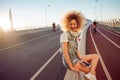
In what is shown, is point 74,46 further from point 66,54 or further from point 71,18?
point 71,18

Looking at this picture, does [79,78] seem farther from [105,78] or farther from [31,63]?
[31,63]

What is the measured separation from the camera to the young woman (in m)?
3.75

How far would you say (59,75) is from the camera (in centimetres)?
959

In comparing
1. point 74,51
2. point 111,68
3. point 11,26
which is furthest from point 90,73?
point 11,26

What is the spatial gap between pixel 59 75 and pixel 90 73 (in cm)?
593

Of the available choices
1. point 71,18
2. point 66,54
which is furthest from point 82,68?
point 71,18

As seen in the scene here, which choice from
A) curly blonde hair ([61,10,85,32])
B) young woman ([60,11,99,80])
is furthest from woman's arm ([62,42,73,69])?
curly blonde hair ([61,10,85,32])

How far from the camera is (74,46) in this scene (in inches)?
156

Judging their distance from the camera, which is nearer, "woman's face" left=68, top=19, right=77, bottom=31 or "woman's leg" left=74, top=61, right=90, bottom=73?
"woman's leg" left=74, top=61, right=90, bottom=73

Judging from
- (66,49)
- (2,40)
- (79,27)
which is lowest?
(2,40)

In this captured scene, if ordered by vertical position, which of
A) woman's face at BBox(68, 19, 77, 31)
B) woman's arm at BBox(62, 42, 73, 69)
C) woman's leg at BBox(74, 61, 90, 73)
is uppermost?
woman's face at BBox(68, 19, 77, 31)

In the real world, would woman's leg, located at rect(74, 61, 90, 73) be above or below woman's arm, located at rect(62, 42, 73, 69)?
below

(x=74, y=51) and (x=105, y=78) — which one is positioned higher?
(x=74, y=51)

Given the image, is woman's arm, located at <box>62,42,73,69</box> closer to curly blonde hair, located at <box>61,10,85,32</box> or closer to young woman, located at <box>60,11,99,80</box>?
young woman, located at <box>60,11,99,80</box>
